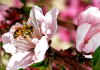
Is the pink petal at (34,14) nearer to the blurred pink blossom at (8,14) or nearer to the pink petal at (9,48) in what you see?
the pink petal at (9,48)

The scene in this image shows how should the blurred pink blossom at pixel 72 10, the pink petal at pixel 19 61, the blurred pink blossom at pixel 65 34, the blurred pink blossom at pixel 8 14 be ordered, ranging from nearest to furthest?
the pink petal at pixel 19 61 < the blurred pink blossom at pixel 8 14 < the blurred pink blossom at pixel 72 10 < the blurred pink blossom at pixel 65 34

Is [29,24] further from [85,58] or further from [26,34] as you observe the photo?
[85,58]

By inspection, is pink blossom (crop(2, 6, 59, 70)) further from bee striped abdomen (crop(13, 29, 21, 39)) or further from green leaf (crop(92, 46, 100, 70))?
green leaf (crop(92, 46, 100, 70))

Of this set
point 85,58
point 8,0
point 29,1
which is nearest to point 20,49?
point 85,58

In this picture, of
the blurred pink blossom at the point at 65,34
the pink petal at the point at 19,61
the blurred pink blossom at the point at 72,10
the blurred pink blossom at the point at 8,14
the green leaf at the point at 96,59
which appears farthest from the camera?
the blurred pink blossom at the point at 65,34

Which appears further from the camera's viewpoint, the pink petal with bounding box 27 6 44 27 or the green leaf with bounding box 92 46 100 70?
the pink petal with bounding box 27 6 44 27

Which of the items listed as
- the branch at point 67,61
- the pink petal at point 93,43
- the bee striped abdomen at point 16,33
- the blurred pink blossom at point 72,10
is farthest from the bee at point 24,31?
the blurred pink blossom at point 72,10

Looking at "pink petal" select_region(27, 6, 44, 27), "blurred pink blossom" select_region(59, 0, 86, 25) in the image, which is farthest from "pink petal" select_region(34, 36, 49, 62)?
"blurred pink blossom" select_region(59, 0, 86, 25)

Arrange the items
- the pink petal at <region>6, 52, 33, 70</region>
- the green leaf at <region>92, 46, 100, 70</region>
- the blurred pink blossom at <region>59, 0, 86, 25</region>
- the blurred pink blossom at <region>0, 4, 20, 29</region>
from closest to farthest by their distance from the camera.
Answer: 1. the green leaf at <region>92, 46, 100, 70</region>
2. the pink petal at <region>6, 52, 33, 70</region>
3. the blurred pink blossom at <region>0, 4, 20, 29</region>
4. the blurred pink blossom at <region>59, 0, 86, 25</region>

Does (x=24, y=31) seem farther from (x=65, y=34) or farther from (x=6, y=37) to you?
(x=65, y=34)
